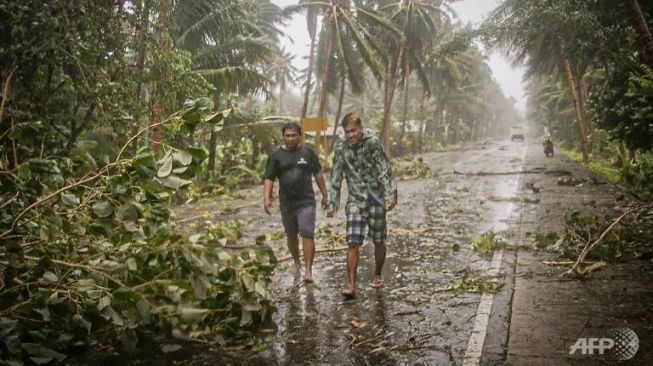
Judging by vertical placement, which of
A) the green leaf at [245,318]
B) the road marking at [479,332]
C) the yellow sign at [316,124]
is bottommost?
the road marking at [479,332]

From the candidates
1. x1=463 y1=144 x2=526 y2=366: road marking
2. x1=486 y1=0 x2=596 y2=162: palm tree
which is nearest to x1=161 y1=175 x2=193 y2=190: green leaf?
x1=463 y1=144 x2=526 y2=366: road marking

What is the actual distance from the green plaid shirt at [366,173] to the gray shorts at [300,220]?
2.01ft

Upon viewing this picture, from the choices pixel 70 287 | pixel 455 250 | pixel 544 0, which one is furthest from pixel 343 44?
pixel 70 287

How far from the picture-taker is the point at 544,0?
49.9ft

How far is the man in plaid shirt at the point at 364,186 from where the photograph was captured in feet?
16.8

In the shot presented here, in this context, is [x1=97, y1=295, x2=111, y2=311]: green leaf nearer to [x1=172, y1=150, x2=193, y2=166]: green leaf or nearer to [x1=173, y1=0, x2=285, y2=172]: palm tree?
[x1=172, y1=150, x2=193, y2=166]: green leaf

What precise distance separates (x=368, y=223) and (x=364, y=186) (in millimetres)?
395

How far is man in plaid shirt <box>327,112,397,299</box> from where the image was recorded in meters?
5.12

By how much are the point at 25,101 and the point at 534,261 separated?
613 centimetres

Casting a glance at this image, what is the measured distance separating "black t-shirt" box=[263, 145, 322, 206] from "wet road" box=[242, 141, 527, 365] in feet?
3.24

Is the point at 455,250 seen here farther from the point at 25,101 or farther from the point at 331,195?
the point at 25,101

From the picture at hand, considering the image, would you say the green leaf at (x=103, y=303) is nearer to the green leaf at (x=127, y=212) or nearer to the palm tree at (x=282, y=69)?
the green leaf at (x=127, y=212)

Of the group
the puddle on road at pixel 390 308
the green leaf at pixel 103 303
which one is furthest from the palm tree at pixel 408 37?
the green leaf at pixel 103 303

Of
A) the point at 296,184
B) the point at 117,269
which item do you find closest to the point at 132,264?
the point at 117,269
